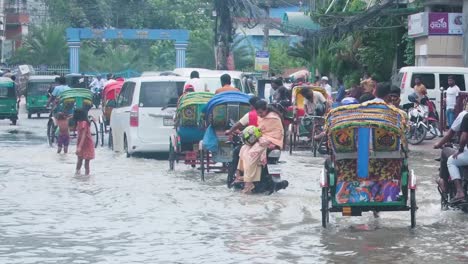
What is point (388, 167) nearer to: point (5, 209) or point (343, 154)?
point (343, 154)

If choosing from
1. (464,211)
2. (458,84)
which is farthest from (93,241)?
(458,84)

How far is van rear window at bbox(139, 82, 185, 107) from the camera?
22.0 meters

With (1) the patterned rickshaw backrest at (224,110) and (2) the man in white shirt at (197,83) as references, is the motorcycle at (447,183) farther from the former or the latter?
(2) the man in white shirt at (197,83)

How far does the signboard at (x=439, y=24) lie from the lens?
117 ft

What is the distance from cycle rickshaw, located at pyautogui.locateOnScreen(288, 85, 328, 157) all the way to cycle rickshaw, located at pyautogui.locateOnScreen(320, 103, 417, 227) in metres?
11.1

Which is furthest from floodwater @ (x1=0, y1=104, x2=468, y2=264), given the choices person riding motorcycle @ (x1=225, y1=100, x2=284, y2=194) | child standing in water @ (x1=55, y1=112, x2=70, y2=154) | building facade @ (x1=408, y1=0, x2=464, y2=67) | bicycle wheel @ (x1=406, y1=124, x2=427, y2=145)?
building facade @ (x1=408, y1=0, x2=464, y2=67)

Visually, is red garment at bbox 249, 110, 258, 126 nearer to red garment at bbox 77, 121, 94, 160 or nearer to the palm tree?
red garment at bbox 77, 121, 94, 160

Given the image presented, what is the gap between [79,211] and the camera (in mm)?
14148

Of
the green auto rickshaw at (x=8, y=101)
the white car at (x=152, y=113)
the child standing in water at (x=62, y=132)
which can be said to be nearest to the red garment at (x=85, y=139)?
the white car at (x=152, y=113)

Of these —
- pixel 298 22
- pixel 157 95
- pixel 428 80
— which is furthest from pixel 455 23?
pixel 157 95

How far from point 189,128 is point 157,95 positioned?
10.1ft

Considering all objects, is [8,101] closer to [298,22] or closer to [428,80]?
[298,22]

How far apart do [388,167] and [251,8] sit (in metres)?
31.6

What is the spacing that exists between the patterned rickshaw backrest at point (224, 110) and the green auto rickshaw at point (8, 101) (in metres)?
22.7
